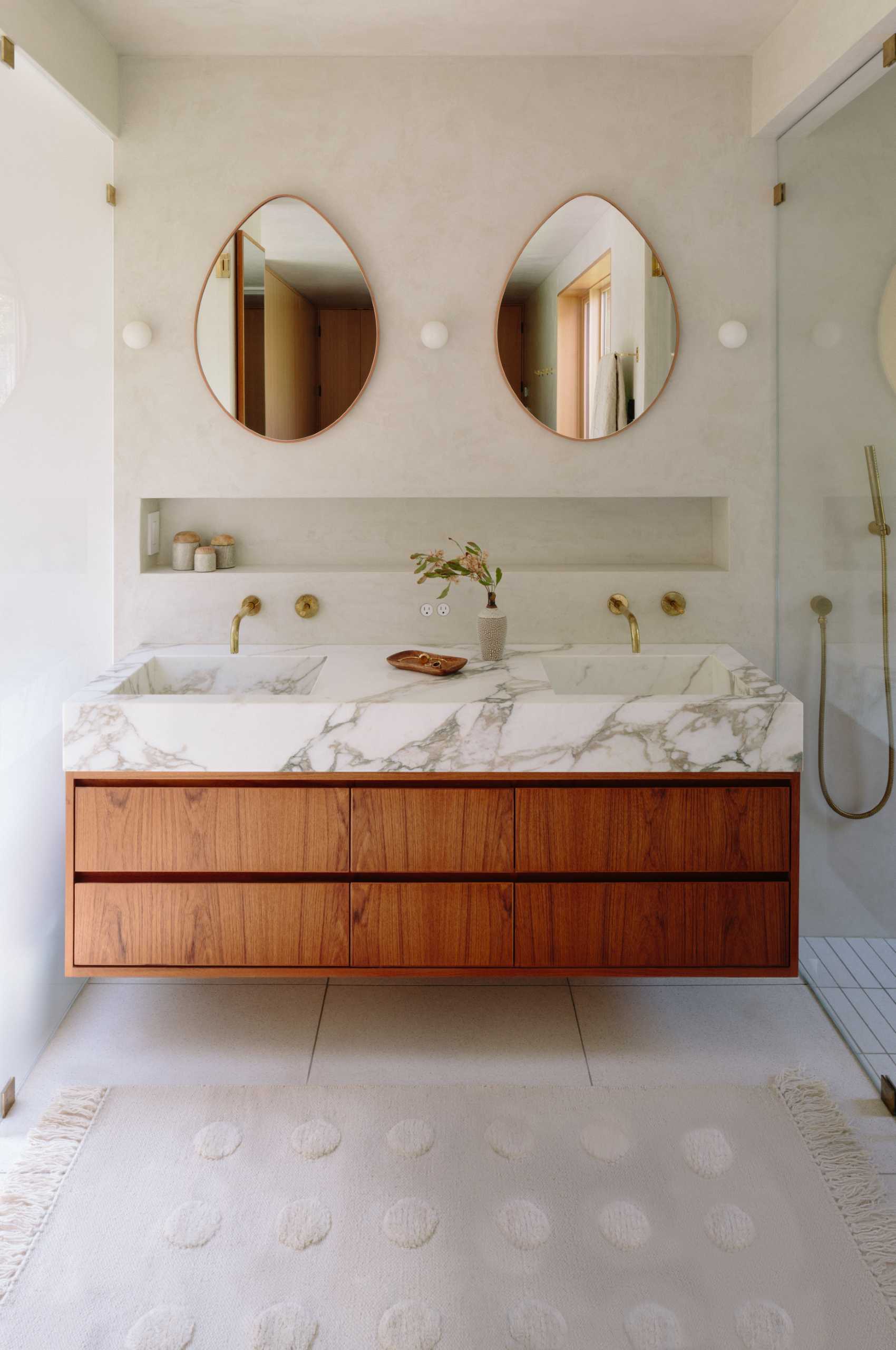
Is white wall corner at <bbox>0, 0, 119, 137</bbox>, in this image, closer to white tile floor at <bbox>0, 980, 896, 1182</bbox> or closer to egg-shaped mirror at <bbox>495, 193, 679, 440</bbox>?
egg-shaped mirror at <bbox>495, 193, 679, 440</bbox>

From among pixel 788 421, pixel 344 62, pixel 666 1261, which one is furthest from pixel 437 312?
pixel 666 1261

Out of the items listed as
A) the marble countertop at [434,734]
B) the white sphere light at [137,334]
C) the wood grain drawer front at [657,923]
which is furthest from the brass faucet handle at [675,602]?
the white sphere light at [137,334]

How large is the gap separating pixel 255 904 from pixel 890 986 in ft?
4.84

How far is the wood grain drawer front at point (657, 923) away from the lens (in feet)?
7.62

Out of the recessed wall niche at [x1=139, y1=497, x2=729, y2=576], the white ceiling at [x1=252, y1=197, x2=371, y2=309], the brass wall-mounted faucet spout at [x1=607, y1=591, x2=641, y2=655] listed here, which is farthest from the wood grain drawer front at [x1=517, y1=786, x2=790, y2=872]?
the white ceiling at [x1=252, y1=197, x2=371, y2=309]

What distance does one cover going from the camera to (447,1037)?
97.8 inches

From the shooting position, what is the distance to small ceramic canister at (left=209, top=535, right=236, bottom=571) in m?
2.95

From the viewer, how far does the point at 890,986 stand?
2352mm

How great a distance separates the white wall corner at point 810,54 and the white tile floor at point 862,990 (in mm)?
1925

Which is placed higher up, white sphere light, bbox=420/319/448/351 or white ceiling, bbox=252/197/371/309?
white ceiling, bbox=252/197/371/309

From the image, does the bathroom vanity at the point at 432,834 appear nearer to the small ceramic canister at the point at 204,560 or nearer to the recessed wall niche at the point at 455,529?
the small ceramic canister at the point at 204,560

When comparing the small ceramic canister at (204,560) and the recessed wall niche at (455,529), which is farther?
the recessed wall niche at (455,529)

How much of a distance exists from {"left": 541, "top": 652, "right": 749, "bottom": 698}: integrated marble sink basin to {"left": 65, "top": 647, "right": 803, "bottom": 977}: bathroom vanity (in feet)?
1.29

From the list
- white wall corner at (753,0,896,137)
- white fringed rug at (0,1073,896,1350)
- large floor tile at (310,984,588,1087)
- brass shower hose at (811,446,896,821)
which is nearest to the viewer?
white fringed rug at (0,1073,896,1350)
